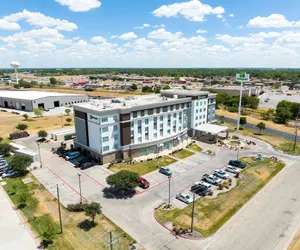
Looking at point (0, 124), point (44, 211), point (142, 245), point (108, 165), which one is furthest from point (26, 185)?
point (0, 124)

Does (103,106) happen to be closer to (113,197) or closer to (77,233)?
(113,197)

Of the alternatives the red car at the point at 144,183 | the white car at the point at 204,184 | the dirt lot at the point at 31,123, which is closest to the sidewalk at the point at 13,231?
the red car at the point at 144,183

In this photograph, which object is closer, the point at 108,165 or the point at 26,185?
the point at 26,185

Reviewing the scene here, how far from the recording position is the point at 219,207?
43.8m

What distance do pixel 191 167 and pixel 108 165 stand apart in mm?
22708

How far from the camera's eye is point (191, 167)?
61625 mm

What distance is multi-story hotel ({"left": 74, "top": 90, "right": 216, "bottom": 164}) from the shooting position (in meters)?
60.4

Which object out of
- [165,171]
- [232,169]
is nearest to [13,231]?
[165,171]

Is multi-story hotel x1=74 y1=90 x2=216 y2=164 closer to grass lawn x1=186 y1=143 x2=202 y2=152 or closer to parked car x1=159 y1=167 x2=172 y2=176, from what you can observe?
grass lawn x1=186 y1=143 x2=202 y2=152

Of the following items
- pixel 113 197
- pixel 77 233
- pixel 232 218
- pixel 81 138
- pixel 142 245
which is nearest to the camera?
pixel 142 245

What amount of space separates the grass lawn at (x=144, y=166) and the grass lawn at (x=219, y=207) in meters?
17.2

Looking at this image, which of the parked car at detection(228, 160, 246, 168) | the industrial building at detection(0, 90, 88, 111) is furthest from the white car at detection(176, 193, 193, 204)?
the industrial building at detection(0, 90, 88, 111)

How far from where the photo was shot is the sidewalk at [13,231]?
33.9 metres

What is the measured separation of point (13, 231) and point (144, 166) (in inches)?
1297
